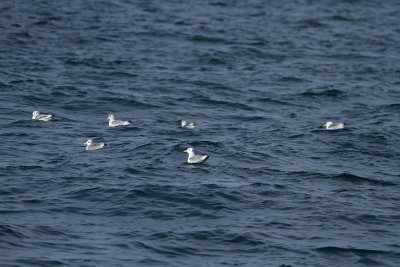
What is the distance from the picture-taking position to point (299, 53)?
50344 millimetres

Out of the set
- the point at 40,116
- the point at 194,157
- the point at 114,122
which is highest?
the point at 40,116

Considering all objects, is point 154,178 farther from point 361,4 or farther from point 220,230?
point 361,4

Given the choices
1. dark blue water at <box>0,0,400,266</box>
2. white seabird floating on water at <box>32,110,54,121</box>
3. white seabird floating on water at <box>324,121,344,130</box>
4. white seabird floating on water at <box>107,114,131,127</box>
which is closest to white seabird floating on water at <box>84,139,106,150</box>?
dark blue water at <box>0,0,400,266</box>

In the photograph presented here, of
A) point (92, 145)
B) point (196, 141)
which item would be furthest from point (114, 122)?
point (196, 141)

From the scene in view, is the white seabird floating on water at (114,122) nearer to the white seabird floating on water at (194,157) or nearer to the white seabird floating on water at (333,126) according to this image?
the white seabird floating on water at (194,157)

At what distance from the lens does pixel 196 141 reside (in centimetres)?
3030

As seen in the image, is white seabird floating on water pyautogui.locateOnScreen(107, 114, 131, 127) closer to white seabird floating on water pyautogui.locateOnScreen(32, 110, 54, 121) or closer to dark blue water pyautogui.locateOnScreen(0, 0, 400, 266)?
dark blue water pyautogui.locateOnScreen(0, 0, 400, 266)

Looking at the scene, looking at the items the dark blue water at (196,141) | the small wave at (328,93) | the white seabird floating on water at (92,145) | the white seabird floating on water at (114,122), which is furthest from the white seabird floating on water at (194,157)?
the small wave at (328,93)

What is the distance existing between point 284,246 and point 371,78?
2647 centimetres

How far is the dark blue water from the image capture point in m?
20.6

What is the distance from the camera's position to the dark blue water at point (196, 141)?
20.6 meters

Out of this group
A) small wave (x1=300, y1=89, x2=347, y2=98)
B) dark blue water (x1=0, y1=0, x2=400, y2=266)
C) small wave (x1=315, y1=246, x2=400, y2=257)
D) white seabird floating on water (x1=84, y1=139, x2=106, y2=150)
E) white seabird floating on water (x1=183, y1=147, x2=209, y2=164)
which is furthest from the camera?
small wave (x1=300, y1=89, x2=347, y2=98)

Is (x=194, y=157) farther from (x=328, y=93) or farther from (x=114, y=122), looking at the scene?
(x=328, y=93)

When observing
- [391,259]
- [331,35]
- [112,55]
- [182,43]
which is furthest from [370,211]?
[331,35]
